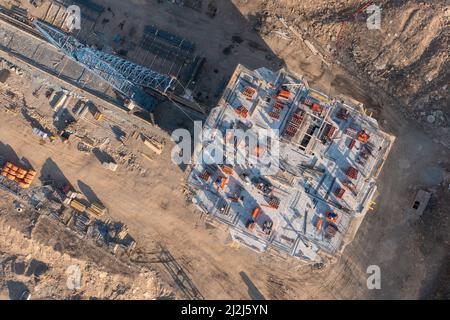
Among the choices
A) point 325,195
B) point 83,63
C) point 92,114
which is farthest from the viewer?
point 92,114

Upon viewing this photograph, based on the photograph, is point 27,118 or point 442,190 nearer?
point 442,190

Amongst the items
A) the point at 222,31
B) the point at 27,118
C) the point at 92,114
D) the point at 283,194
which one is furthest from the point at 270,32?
the point at 27,118

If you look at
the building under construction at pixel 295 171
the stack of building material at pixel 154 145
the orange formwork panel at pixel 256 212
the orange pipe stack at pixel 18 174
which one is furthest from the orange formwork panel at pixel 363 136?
the orange pipe stack at pixel 18 174

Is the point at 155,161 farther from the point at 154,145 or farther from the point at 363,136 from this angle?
the point at 363,136

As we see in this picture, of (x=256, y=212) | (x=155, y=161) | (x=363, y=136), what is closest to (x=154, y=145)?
(x=155, y=161)

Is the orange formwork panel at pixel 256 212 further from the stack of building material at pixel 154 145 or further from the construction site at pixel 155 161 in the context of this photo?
the stack of building material at pixel 154 145

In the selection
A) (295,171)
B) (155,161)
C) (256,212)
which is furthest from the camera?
(155,161)

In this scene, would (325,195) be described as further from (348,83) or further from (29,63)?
(29,63)
